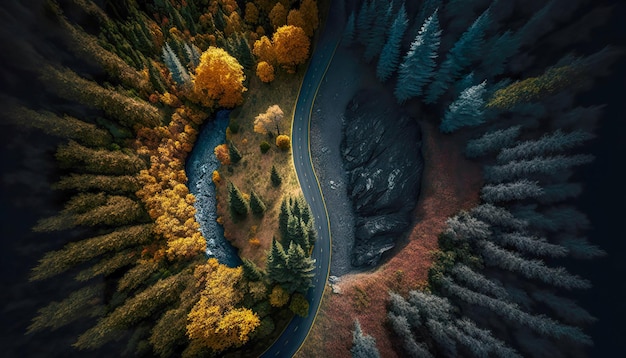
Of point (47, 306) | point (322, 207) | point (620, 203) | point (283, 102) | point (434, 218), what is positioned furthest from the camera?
point (283, 102)

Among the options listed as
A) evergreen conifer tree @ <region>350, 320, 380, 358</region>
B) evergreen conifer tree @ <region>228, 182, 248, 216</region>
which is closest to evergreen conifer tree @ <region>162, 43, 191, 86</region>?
evergreen conifer tree @ <region>228, 182, 248, 216</region>

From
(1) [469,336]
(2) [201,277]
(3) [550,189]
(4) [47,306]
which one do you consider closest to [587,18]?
(3) [550,189]

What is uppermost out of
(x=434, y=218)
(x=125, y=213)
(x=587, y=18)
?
(x=587, y=18)

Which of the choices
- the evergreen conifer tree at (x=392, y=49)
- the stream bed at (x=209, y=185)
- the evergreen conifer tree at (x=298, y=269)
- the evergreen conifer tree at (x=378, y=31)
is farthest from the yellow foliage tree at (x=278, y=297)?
the evergreen conifer tree at (x=378, y=31)

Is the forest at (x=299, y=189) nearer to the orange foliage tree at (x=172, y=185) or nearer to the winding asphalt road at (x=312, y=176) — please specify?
the orange foliage tree at (x=172, y=185)

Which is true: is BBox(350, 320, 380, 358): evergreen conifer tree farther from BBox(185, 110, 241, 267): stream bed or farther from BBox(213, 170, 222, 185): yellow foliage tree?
BBox(213, 170, 222, 185): yellow foliage tree

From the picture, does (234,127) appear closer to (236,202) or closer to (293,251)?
(236,202)

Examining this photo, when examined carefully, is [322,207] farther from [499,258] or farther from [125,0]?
[125,0]
